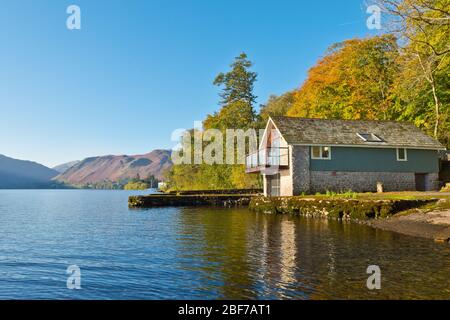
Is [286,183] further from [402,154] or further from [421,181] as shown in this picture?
[421,181]

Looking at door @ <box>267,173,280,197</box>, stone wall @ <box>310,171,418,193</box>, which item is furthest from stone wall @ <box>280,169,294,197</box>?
stone wall @ <box>310,171,418,193</box>

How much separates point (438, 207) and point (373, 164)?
14.4 m

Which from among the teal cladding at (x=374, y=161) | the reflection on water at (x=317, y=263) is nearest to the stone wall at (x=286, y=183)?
the teal cladding at (x=374, y=161)

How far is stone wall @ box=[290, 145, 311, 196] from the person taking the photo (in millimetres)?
34500

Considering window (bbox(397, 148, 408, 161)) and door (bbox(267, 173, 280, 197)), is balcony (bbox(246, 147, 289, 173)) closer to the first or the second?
door (bbox(267, 173, 280, 197))

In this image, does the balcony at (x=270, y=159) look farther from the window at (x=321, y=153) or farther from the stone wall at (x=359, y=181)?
the stone wall at (x=359, y=181)

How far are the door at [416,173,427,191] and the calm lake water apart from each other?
66.1ft

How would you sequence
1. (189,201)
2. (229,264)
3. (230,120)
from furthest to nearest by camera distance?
1. (230,120)
2. (189,201)
3. (229,264)

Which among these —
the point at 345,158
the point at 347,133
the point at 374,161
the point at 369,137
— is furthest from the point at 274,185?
the point at 369,137

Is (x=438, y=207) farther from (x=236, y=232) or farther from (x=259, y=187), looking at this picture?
(x=259, y=187)

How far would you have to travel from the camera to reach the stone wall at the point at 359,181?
115 feet

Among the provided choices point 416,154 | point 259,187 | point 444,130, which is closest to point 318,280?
point 416,154

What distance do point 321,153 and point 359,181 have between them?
4533 mm

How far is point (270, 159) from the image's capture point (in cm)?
3662
